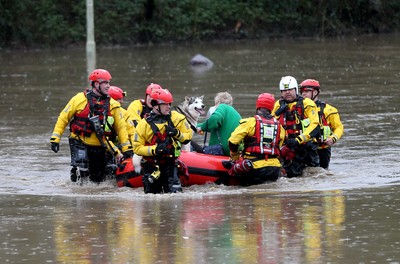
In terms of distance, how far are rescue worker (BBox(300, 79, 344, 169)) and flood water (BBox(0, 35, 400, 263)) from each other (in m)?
0.36

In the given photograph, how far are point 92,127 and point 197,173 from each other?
155 cm

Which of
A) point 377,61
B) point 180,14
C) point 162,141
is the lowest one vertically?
point 162,141

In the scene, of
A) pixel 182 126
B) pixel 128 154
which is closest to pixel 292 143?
pixel 182 126

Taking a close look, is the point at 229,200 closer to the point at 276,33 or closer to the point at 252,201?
the point at 252,201

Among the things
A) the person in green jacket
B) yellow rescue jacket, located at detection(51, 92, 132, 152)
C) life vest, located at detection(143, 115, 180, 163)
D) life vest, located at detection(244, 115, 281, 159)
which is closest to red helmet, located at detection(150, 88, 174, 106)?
life vest, located at detection(143, 115, 180, 163)

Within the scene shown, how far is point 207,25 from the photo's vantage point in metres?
49.3

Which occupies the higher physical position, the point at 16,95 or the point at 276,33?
the point at 276,33

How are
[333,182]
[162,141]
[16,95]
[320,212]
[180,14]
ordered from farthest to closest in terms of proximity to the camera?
1. [180,14]
2. [16,95]
3. [333,182]
4. [162,141]
5. [320,212]

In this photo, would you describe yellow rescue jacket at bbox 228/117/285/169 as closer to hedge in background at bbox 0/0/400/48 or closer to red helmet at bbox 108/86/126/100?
red helmet at bbox 108/86/126/100

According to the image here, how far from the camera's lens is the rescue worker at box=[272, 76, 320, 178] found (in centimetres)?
1545

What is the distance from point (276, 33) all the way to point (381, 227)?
40444 millimetres

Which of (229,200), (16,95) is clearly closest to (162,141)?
(229,200)

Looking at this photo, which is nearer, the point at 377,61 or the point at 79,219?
the point at 79,219

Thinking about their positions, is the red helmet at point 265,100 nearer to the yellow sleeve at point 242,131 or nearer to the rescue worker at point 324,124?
the yellow sleeve at point 242,131
